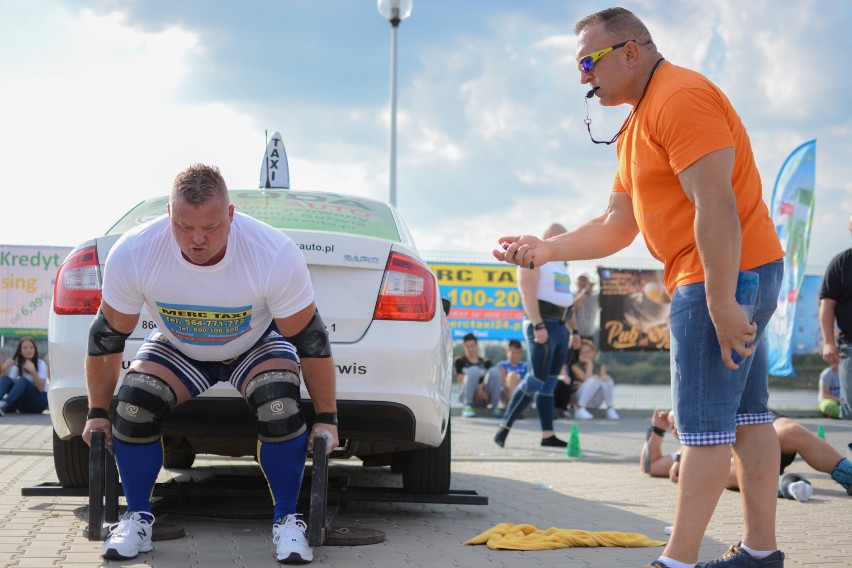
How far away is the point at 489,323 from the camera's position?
1639 centimetres

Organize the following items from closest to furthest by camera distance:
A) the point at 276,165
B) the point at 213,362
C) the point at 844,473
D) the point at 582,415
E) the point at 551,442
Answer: the point at 213,362
the point at 844,473
the point at 276,165
the point at 551,442
the point at 582,415

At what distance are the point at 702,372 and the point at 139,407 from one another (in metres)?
2.16

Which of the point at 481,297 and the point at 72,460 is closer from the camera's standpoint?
the point at 72,460

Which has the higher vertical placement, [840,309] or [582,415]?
[840,309]

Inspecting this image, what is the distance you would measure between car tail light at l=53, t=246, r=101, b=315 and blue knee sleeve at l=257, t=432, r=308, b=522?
1.10 m

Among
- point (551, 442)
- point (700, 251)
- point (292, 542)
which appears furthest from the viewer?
point (551, 442)

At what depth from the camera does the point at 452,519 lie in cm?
522

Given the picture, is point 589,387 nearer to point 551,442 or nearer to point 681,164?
point 551,442

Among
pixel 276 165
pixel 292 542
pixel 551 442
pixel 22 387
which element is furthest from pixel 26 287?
pixel 292 542

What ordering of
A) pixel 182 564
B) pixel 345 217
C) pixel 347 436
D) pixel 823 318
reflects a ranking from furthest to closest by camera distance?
pixel 823 318, pixel 345 217, pixel 347 436, pixel 182 564

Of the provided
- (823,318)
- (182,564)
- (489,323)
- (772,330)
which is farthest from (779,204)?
(182,564)

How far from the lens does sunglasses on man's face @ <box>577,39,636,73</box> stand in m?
3.45

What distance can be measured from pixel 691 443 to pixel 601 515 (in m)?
2.28

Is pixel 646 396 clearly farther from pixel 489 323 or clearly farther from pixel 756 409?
pixel 756 409
